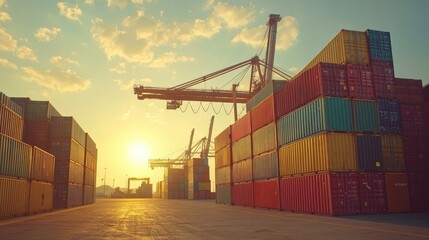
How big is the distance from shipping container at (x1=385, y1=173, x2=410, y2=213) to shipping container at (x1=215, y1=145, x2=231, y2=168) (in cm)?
2397

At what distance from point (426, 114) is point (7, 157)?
29.4 m

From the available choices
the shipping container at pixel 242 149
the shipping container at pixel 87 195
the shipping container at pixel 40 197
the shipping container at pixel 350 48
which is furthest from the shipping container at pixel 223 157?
the shipping container at pixel 350 48

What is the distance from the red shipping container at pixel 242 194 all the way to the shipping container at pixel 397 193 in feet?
50.8

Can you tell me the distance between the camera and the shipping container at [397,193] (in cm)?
2302

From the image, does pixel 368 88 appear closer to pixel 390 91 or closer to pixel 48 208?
pixel 390 91

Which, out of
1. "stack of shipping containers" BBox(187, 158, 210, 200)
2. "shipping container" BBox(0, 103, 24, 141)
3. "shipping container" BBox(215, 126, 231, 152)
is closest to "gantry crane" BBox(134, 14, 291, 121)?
"shipping container" BBox(215, 126, 231, 152)

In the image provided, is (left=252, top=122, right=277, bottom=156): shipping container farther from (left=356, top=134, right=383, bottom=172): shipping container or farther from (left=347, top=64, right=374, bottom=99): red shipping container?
(left=356, top=134, right=383, bottom=172): shipping container

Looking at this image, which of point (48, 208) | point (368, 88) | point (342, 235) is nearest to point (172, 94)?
point (48, 208)

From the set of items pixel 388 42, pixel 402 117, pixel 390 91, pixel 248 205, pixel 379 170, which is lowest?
pixel 248 205

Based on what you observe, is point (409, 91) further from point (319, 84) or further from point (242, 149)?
point (242, 149)

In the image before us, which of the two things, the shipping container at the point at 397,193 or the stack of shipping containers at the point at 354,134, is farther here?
the shipping container at the point at 397,193

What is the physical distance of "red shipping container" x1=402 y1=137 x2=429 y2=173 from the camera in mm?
24422

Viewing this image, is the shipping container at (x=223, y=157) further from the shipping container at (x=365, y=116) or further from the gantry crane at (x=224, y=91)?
the shipping container at (x=365, y=116)

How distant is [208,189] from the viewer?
87.2 metres
